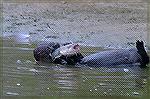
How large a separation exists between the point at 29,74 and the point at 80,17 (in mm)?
5154

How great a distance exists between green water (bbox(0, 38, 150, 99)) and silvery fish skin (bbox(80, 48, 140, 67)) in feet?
0.54

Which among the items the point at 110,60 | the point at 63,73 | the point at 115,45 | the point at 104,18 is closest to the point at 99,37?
the point at 115,45

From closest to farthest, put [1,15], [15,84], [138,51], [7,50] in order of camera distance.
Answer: [15,84], [138,51], [7,50], [1,15]

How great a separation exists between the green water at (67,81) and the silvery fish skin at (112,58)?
6.4 inches

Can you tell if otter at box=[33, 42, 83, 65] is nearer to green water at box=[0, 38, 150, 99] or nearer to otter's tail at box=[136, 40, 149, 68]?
green water at box=[0, 38, 150, 99]

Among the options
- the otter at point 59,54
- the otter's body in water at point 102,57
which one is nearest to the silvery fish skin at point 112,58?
the otter's body in water at point 102,57

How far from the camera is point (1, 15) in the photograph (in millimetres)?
13039

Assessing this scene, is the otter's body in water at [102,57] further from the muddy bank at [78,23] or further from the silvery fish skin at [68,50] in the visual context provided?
the muddy bank at [78,23]

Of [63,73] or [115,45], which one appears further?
[115,45]

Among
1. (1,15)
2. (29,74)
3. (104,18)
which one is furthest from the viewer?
(1,15)

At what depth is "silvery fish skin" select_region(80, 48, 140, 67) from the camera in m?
7.92

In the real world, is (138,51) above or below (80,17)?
above

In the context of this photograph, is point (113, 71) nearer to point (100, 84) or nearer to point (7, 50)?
point (100, 84)

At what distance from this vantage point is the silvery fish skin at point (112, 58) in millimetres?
7922
